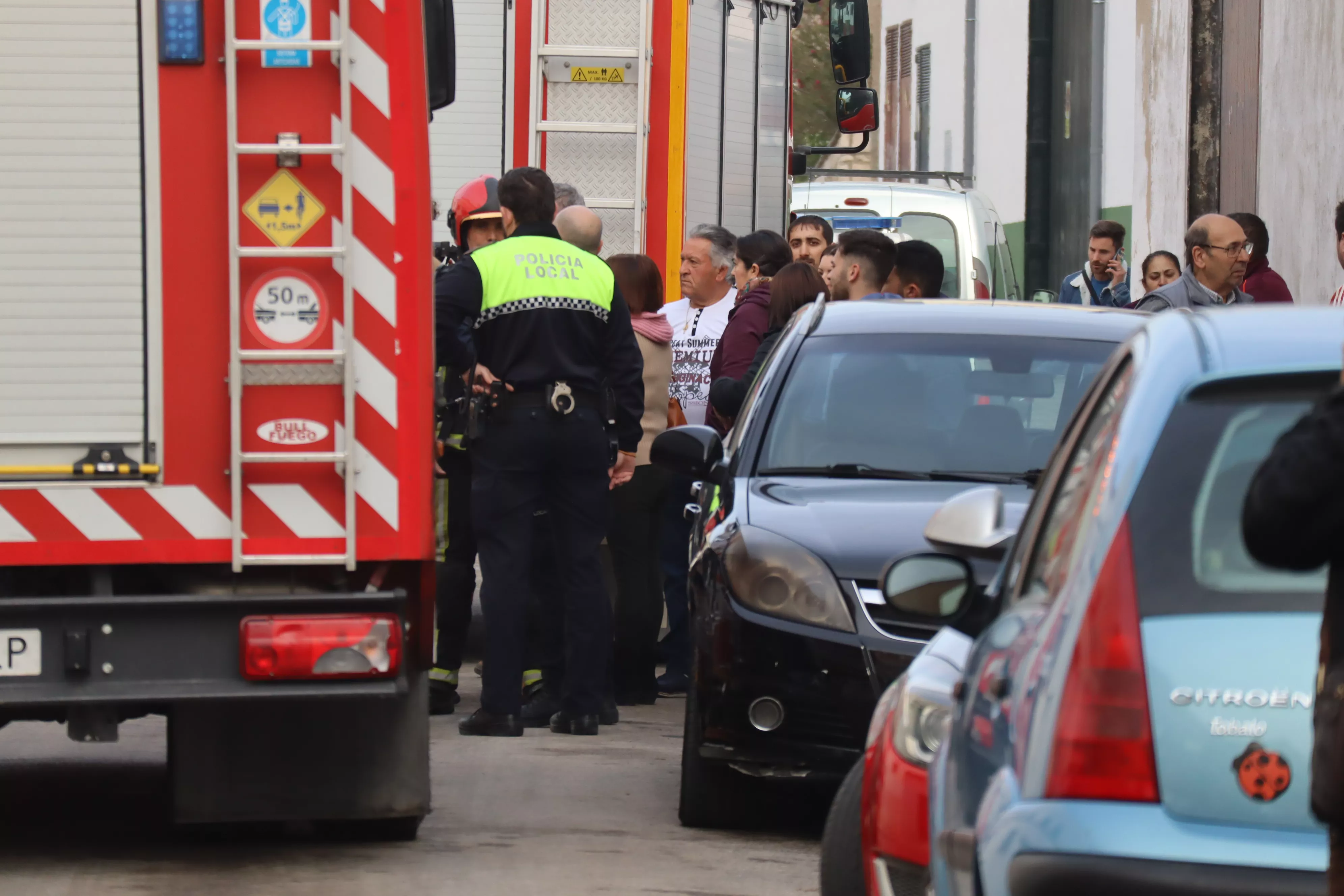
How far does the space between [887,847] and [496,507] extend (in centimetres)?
416

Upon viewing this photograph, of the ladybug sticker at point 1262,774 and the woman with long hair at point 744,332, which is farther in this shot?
the woman with long hair at point 744,332

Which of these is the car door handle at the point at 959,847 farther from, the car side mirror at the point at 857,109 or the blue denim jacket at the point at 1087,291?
the blue denim jacket at the point at 1087,291

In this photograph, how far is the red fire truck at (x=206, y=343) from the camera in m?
5.51

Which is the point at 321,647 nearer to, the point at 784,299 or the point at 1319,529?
the point at 1319,529

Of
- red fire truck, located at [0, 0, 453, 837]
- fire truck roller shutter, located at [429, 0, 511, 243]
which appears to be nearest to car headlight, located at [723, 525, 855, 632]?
red fire truck, located at [0, 0, 453, 837]

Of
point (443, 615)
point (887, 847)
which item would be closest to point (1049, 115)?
point (443, 615)

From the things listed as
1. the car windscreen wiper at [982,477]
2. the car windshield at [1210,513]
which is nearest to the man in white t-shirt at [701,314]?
the car windscreen wiper at [982,477]

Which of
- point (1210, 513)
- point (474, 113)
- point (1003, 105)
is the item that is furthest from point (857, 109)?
point (1003, 105)

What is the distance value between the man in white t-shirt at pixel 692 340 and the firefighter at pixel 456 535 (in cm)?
105

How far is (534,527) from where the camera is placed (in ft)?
27.8

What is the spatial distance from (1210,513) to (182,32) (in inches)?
130

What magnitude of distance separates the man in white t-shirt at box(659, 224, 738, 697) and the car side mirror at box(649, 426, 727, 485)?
249 cm

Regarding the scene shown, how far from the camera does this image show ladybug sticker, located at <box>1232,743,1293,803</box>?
2863mm

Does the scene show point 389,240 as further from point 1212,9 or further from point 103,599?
point 1212,9
